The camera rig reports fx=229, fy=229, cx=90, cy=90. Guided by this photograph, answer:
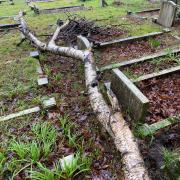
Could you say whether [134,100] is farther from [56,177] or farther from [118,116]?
[56,177]

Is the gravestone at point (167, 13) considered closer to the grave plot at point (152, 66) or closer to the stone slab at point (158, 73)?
the grave plot at point (152, 66)

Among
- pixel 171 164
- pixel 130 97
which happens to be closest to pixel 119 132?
pixel 171 164

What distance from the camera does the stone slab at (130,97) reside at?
10.6 feet

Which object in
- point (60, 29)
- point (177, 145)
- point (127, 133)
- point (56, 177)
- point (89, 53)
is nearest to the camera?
point (56, 177)

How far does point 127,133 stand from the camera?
9.21 ft

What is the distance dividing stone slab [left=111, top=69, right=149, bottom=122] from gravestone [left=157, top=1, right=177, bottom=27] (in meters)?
4.28

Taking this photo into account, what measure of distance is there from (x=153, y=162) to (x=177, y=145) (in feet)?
1.53

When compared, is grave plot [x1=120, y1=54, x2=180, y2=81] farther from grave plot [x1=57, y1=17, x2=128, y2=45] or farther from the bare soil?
grave plot [x1=57, y1=17, x2=128, y2=45]

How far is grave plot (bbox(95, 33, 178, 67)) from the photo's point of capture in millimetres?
5562

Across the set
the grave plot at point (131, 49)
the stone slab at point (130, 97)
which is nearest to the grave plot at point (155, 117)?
the stone slab at point (130, 97)

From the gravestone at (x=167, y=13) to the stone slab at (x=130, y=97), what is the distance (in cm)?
428

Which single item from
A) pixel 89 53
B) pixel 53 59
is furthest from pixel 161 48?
pixel 53 59

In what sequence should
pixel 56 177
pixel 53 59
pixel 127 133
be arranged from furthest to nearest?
pixel 53 59, pixel 127 133, pixel 56 177

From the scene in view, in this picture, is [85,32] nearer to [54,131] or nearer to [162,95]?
[162,95]
